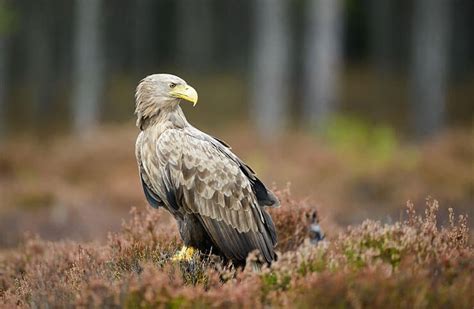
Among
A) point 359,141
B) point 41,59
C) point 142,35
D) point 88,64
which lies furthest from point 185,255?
point 142,35

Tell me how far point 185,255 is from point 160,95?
1288mm

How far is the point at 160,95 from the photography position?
5.48 meters

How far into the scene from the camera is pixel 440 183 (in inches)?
486

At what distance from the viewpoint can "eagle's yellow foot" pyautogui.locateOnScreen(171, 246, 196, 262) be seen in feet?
17.4

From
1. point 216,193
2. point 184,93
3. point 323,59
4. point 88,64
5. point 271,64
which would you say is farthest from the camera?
point 88,64

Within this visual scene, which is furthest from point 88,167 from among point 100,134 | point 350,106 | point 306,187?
point 350,106

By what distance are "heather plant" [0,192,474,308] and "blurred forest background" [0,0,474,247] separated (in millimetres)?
2264

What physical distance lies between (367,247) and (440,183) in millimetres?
7813

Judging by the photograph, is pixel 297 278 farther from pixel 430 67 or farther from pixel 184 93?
pixel 430 67

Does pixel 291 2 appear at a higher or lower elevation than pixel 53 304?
higher

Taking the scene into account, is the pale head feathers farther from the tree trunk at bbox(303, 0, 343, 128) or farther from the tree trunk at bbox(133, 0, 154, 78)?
the tree trunk at bbox(133, 0, 154, 78)

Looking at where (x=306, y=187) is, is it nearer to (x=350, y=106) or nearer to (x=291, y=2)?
(x=291, y=2)

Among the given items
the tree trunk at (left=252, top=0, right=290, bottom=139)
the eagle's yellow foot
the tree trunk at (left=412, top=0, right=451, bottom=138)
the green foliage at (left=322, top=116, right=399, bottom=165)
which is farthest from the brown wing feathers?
the tree trunk at (left=412, top=0, right=451, bottom=138)

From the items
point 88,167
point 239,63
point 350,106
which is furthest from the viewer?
point 239,63
